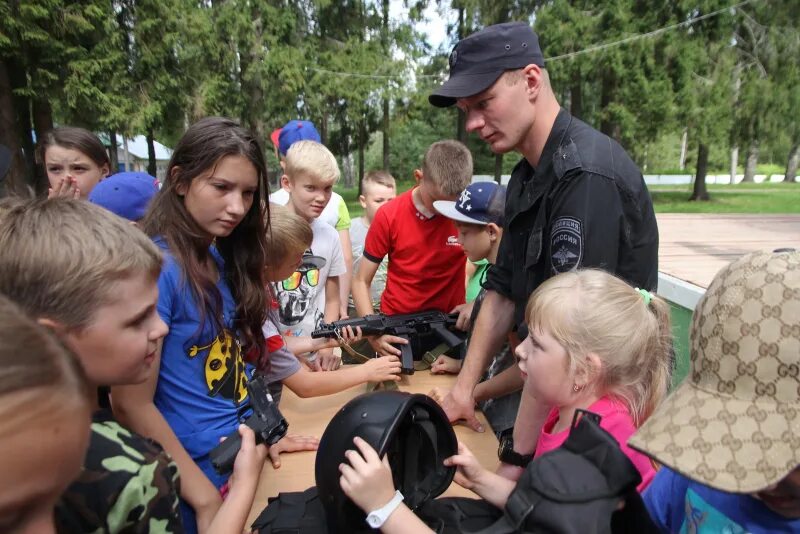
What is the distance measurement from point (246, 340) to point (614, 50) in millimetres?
18224

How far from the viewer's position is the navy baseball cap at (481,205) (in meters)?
2.66

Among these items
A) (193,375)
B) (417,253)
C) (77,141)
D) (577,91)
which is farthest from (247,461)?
(577,91)

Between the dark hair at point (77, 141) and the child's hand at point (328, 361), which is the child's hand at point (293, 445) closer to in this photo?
the child's hand at point (328, 361)

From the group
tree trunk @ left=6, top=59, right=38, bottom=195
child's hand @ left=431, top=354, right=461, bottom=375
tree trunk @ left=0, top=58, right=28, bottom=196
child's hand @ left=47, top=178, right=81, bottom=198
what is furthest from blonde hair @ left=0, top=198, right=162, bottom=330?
tree trunk @ left=6, top=59, right=38, bottom=195

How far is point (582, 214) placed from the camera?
64.1 inches

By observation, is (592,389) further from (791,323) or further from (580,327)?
(791,323)

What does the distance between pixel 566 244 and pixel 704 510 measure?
816 millimetres

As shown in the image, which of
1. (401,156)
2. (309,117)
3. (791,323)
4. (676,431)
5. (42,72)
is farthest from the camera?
(401,156)

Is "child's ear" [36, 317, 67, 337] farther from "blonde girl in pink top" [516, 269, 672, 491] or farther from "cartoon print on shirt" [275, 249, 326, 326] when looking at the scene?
"cartoon print on shirt" [275, 249, 326, 326]

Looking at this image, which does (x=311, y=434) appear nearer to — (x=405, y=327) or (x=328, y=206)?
(x=405, y=327)

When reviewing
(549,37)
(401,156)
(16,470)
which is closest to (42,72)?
(549,37)

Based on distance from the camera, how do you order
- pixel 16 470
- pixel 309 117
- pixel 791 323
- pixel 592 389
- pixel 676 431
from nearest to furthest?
pixel 16 470
pixel 791 323
pixel 676 431
pixel 592 389
pixel 309 117

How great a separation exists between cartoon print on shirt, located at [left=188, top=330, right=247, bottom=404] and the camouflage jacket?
55 cm

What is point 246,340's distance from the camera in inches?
73.7
